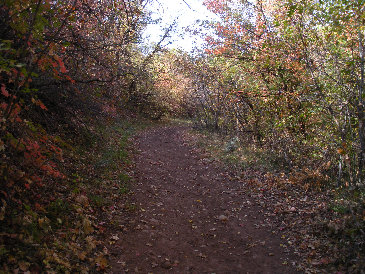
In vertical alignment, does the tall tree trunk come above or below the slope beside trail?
above

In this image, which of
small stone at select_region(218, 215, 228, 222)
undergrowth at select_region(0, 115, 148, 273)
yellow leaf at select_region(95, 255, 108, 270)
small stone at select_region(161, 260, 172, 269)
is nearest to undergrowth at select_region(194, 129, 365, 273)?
small stone at select_region(218, 215, 228, 222)

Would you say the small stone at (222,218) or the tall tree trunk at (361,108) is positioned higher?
the tall tree trunk at (361,108)

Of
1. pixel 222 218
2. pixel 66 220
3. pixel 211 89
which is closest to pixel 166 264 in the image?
pixel 66 220

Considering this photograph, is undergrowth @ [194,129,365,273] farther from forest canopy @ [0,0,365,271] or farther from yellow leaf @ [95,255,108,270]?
yellow leaf @ [95,255,108,270]

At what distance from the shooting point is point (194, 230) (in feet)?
21.4

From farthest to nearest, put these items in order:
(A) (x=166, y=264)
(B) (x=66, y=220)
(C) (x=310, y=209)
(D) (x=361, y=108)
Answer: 1. (C) (x=310, y=209)
2. (D) (x=361, y=108)
3. (B) (x=66, y=220)
4. (A) (x=166, y=264)

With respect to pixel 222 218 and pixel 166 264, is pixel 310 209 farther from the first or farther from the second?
pixel 166 264

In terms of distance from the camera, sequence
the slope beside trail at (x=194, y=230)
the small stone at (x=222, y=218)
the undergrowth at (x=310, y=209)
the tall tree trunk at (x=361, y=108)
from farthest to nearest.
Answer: the small stone at (x=222, y=218) → the tall tree trunk at (x=361, y=108) → the slope beside trail at (x=194, y=230) → the undergrowth at (x=310, y=209)

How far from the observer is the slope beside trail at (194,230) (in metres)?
5.18

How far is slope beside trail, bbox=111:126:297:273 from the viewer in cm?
518

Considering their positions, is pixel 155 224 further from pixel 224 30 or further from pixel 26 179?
pixel 224 30

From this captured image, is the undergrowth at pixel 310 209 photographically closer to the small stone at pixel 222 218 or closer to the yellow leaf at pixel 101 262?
the small stone at pixel 222 218

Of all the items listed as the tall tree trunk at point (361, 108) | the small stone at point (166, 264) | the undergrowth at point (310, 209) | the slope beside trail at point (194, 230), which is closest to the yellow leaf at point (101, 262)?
the slope beside trail at point (194, 230)

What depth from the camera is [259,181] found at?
30.5 feet
